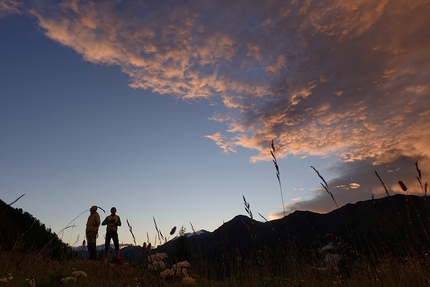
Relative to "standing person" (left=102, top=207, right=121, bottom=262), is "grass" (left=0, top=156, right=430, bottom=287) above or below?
below

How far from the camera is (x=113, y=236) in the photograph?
14.2m

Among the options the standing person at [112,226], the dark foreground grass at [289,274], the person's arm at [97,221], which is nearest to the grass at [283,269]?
the dark foreground grass at [289,274]

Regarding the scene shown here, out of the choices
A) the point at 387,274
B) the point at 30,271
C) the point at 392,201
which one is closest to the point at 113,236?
the point at 30,271

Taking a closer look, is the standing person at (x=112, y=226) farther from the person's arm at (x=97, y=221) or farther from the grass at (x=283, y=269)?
the grass at (x=283, y=269)

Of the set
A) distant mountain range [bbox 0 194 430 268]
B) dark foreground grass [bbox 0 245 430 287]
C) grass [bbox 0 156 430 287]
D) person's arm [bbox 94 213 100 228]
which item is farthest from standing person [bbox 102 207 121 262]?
dark foreground grass [bbox 0 245 430 287]

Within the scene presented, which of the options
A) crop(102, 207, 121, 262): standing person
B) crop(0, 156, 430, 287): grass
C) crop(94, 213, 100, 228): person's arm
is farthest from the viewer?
crop(102, 207, 121, 262): standing person

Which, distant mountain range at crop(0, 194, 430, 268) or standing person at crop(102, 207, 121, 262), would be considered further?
standing person at crop(102, 207, 121, 262)

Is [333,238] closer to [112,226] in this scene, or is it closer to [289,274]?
[289,274]

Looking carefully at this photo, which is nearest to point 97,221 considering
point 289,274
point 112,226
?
point 112,226

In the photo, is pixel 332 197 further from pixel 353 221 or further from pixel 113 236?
pixel 353 221

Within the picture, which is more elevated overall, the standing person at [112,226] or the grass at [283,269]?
the standing person at [112,226]

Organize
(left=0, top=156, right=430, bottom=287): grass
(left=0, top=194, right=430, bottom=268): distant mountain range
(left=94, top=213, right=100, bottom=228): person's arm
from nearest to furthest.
→ (left=0, top=194, right=430, bottom=268): distant mountain range
(left=0, top=156, right=430, bottom=287): grass
(left=94, top=213, right=100, bottom=228): person's arm

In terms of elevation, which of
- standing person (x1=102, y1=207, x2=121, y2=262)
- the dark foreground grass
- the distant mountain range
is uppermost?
standing person (x1=102, y1=207, x2=121, y2=262)

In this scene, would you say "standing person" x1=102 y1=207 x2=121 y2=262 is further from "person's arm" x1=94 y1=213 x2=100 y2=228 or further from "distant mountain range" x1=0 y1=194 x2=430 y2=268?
"distant mountain range" x1=0 y1=194 x2=430 y2=268
